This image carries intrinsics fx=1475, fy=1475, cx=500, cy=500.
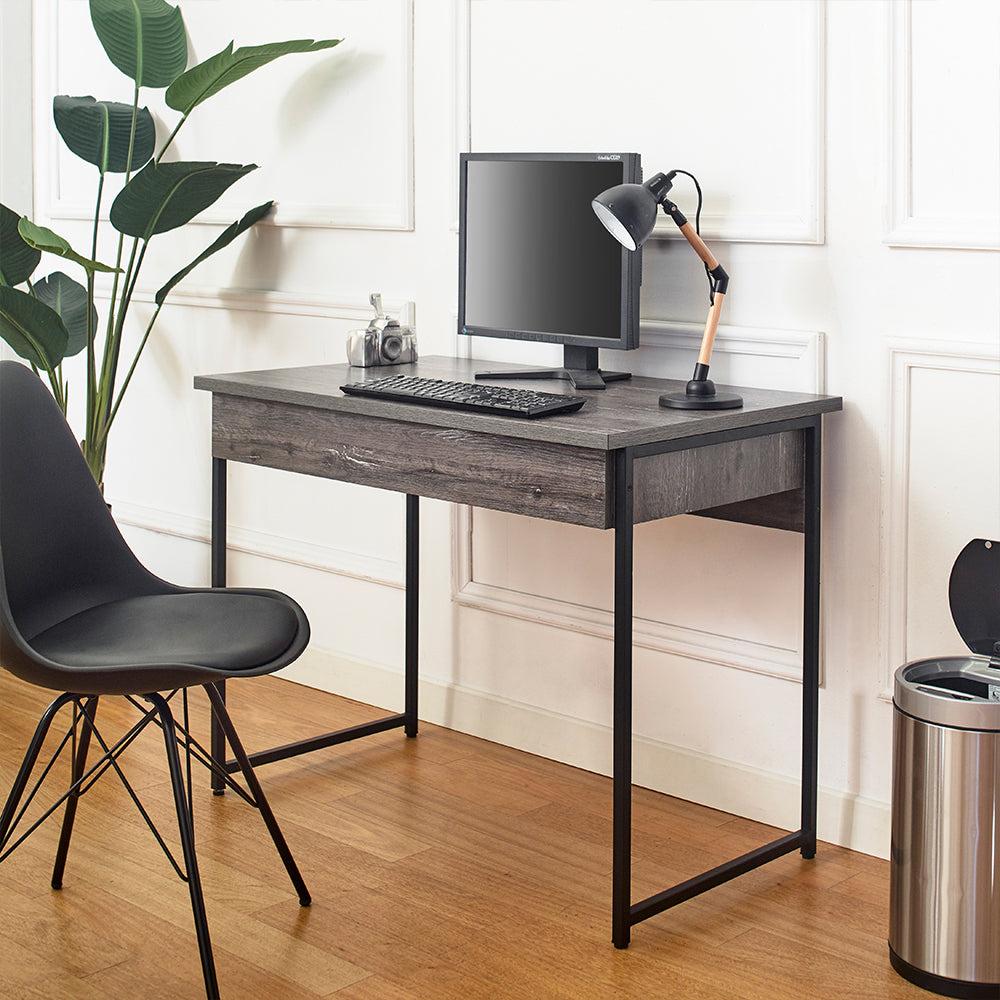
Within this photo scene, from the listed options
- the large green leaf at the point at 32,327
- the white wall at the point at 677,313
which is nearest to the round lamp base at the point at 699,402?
the white wall at the point at 677,313

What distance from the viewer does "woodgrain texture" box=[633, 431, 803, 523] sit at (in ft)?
7.88

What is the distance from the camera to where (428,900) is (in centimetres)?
261

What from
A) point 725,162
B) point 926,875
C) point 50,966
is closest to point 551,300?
point 725,162

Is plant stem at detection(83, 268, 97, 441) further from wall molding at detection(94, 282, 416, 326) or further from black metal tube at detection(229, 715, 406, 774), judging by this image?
black metal tube at detection(229, 715, 406, 774)

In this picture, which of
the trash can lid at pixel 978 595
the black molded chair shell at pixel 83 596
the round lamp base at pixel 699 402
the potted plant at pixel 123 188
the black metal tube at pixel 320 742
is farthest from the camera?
the potted plant at pixel 123 188

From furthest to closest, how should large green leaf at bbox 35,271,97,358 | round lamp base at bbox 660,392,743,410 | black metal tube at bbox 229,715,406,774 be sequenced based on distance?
1. large green leaf at bbox 35,271,97,358
2. black metal tube at bbox 229,715,406,774
3. round lamp base at bbox 660,392,743,410

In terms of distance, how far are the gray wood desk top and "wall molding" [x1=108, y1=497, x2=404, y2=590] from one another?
66 centimetres

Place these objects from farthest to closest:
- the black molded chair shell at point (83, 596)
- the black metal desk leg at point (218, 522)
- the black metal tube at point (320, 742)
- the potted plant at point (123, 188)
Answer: the potted plant at point (123, 188) → the black metal tube at point (320, 742) → the black metal desk leg at point (218, 522) → the black molded chair shell at point (83, 596)

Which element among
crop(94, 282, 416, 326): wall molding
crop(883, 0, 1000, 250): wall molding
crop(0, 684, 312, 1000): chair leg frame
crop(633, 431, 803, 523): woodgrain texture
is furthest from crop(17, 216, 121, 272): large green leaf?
crop(883, 0, 1000, 250): wall molding

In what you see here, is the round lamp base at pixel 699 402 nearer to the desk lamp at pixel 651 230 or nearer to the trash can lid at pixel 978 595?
the desk lamp at pixel 651 230

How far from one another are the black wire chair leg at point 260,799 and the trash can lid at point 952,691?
105cm

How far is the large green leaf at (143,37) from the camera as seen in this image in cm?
369

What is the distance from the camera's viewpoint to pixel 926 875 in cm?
229

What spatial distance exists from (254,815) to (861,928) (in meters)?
1.22
